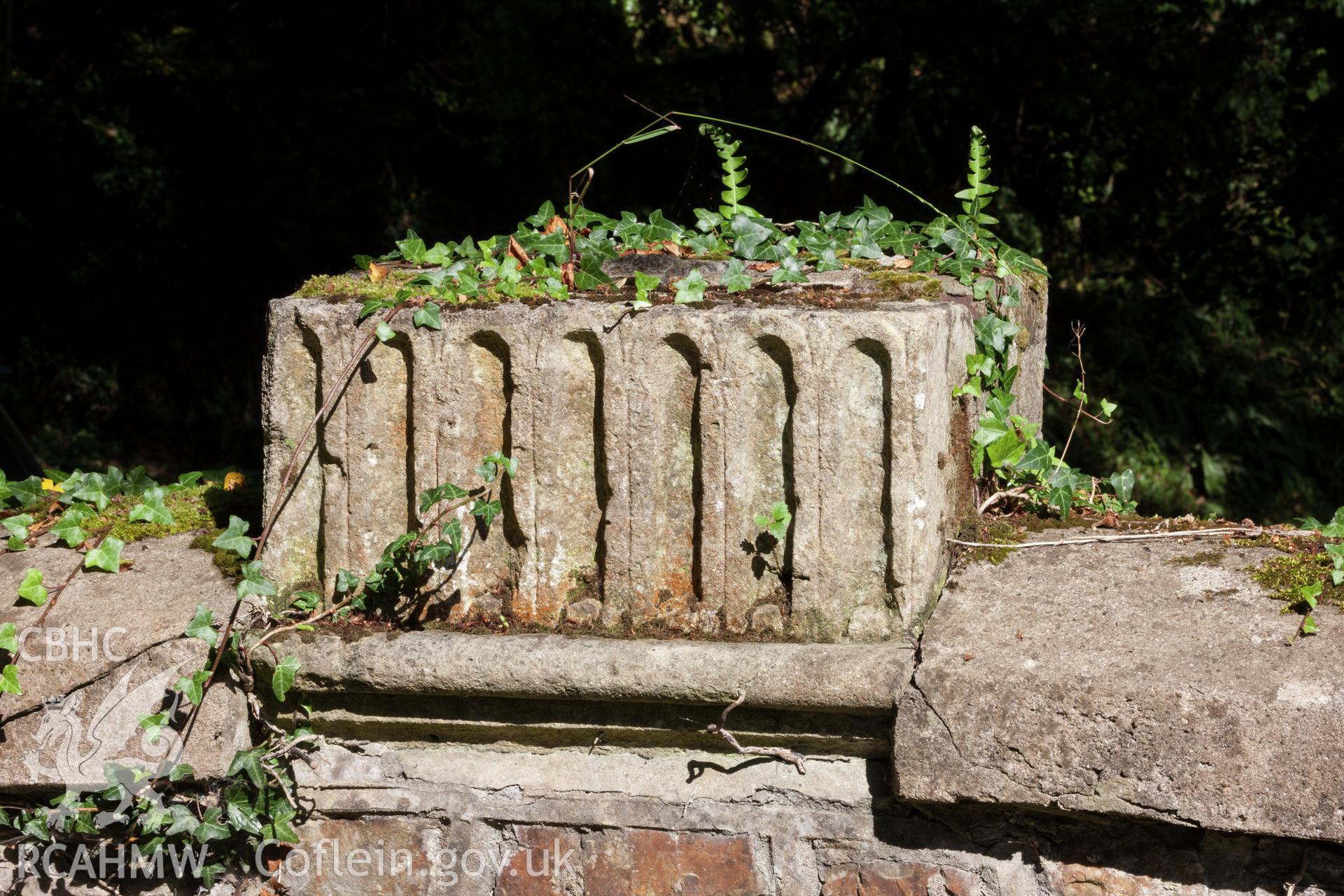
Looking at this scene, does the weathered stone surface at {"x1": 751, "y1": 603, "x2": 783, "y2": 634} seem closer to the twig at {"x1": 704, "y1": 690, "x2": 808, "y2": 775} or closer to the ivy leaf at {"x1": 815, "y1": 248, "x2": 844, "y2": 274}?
the twig at {"x1": 704, "y1": 690, "x2": 808, "y2": 775}

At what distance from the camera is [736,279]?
2248 mm

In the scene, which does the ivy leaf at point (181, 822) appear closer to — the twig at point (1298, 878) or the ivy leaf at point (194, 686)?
the ivy leaf at point (194, 686)

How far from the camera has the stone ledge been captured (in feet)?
6.59

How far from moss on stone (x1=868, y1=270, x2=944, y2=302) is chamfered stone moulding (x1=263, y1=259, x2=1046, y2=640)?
3cm

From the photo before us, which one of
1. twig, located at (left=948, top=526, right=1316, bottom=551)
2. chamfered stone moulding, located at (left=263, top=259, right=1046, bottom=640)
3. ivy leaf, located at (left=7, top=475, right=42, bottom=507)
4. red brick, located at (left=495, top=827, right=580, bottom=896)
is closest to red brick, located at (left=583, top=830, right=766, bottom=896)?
red brick, located at (left=495, top=827, right=580, bottom=896)

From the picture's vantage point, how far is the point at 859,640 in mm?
2100

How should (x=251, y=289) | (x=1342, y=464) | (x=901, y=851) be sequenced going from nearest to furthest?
(x=901, y=851) < (x=1342, y=464) < (x=251, y=289)

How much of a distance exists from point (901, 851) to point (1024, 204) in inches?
231

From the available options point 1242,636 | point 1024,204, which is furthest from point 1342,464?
point 1242,636

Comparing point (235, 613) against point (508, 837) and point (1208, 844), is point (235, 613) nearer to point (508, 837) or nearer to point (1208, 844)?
point (508, 837)

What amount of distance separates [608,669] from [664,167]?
5.53 metres

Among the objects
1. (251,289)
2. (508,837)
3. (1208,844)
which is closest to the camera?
(1208,844)

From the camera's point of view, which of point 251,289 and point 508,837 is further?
point 251,289

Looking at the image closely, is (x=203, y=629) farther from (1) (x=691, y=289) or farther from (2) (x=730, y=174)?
(2) (x=730, y=174)
